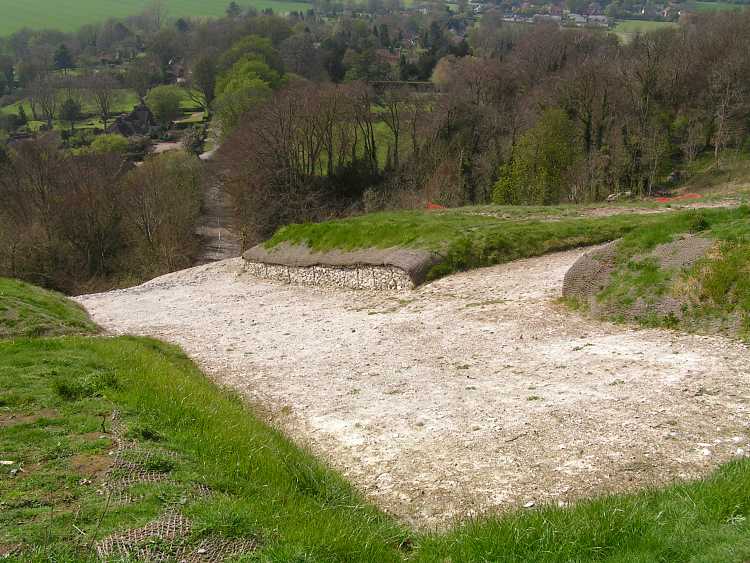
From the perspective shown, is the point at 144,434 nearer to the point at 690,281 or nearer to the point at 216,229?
the point at 690,281

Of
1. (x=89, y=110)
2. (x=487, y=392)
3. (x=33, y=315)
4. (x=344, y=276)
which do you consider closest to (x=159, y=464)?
(x=487, y=392)

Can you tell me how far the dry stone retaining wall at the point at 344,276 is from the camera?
2267cm

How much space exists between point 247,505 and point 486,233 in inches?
717

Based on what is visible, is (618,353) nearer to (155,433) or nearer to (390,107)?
(155,433)

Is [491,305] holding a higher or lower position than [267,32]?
lower

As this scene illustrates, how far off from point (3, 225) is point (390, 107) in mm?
42858

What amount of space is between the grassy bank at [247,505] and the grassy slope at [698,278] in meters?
6.30

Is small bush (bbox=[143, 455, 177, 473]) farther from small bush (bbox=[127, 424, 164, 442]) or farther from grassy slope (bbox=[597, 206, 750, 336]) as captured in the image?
grassy slope (bbox=[597, 206, 750, 336])

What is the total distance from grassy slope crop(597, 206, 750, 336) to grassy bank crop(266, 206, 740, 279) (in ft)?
9.65

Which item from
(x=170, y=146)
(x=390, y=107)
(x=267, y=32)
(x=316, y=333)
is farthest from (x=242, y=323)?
(x=267, y=32)

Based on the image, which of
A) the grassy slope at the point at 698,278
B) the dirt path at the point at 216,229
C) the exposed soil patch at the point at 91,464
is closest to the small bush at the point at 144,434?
the exposed soil patch at the point at 91,464

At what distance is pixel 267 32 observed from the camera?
140 meters

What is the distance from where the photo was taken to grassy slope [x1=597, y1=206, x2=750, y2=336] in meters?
12.8

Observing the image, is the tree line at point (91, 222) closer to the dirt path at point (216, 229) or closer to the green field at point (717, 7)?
the dirt path at point (216, 229)
